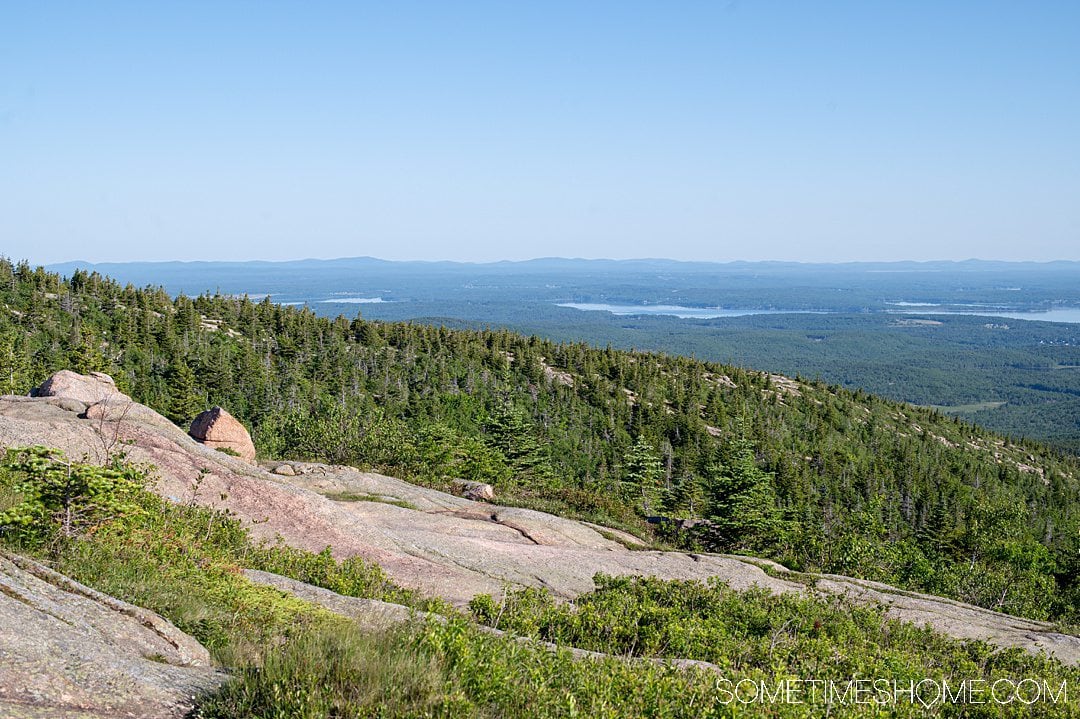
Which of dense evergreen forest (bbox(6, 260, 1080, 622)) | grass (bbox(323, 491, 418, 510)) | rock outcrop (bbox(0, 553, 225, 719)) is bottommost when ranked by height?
dense evergreen forest (bbox(6, 260, 1080, 622))

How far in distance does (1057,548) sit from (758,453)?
107ft

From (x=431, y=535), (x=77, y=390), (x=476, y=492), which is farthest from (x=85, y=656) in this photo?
(x=476, y=492)

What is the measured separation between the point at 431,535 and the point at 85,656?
41.0ft

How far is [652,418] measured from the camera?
96938mm

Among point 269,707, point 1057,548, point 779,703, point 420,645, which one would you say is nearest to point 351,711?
point 269,707

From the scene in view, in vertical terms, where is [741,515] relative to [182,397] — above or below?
below

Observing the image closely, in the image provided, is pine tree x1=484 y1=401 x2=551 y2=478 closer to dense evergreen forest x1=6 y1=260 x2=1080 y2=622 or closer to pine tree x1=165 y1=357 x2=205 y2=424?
dense evergreen forest x1=6 y1=260 x2=1080 y2=622

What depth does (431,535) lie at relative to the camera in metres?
19.1

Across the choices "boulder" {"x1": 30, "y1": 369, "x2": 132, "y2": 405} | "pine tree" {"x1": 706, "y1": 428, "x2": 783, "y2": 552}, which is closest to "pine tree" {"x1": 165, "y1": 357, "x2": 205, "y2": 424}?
"boulder" {"x1": 30, "y1": 369, "x2": 132, "y2": 405}

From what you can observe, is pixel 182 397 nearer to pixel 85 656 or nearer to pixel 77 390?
pixel 77 390

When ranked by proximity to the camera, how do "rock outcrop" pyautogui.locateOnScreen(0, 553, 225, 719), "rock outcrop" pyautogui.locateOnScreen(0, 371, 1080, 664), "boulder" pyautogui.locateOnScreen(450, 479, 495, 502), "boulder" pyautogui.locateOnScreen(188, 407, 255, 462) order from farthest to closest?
"boulder" pyautogui.locateOnScreen(450, 479, 495, 502)
"boulder" pyautogui.locateOnScreen(188, 407, 255, 462)
"rock outcrop" pyautogui.locateOnScreen(0, 371, 1080, 664)
"rock outcrop" pyautogui.locateOnScreen(0, 553, 225, 719)

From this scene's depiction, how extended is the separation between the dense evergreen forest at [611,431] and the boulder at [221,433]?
269 inches

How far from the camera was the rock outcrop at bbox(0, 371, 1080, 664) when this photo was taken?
656 inches

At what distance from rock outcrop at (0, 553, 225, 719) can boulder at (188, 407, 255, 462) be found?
1722 cm
